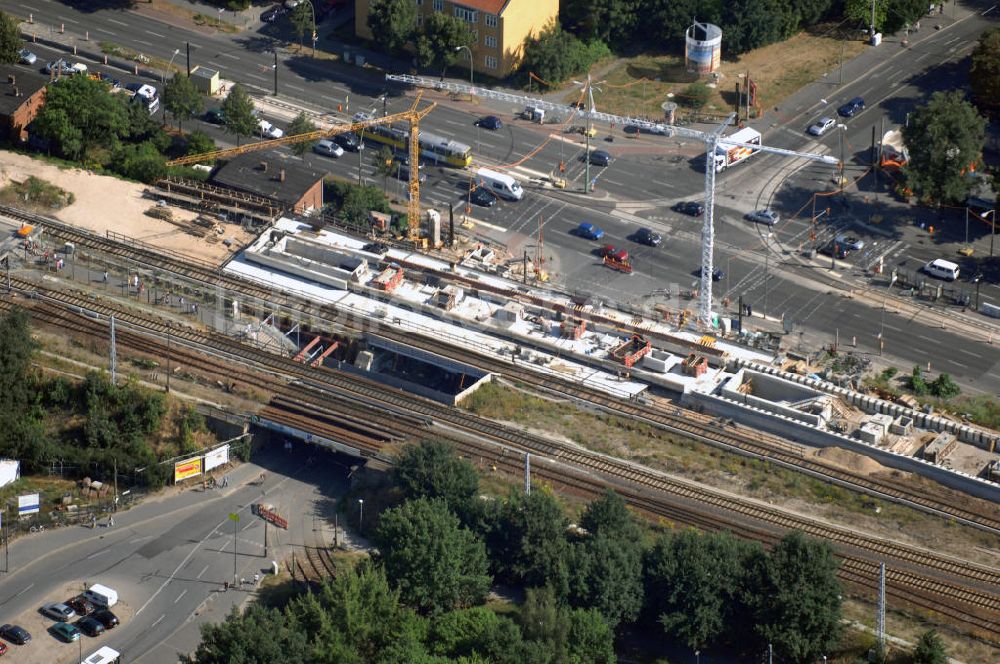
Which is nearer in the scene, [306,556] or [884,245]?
[306,556]

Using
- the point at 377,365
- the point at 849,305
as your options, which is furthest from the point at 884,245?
the point at 377,365

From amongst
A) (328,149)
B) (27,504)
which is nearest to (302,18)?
(328,149)

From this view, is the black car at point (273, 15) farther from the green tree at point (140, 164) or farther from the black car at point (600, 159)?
the black car at point (600, 159)

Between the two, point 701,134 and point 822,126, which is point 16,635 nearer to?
point 701,134

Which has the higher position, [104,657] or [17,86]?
[17,86]

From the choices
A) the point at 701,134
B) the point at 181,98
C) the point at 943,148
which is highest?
the point at 701,134

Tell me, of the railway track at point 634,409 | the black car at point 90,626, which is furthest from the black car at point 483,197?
the black car at point 90,626

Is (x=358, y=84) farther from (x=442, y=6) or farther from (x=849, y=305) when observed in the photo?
(x=849, y=305)
